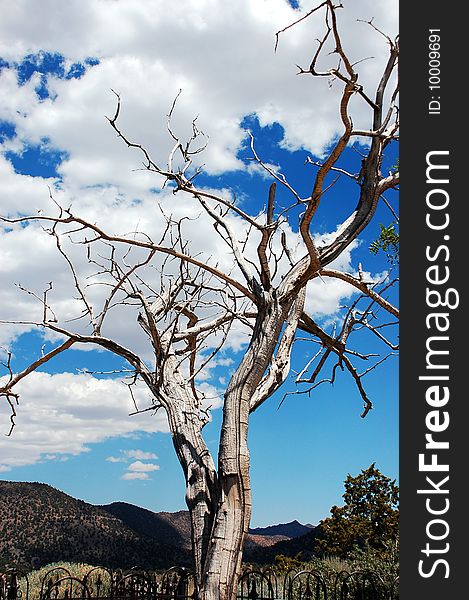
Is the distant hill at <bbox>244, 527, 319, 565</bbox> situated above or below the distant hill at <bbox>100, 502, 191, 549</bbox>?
below

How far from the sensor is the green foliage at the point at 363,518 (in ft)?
41.6

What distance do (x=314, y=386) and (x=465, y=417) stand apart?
10.2 ft

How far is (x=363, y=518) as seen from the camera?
516 inches

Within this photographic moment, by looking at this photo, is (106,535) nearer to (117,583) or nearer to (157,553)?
(157,553)

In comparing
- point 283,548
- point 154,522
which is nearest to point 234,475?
point 283,548

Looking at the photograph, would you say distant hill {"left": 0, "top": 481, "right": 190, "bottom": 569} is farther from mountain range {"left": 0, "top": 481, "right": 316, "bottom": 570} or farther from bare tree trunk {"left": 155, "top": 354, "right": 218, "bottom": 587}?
bare tree trunk {"left": 155, "top": 354, "right": 218, "bottom": 587}

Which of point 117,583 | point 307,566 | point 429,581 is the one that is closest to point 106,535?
point 307,566

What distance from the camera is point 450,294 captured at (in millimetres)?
4043

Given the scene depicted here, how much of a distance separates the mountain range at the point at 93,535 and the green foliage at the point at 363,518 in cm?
361

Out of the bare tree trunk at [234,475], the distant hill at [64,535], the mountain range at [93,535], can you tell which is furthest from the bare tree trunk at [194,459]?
the distant hill at [64,535]

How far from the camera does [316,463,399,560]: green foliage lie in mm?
12672

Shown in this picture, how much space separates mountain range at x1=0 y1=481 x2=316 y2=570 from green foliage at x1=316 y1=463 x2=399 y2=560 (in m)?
3.61

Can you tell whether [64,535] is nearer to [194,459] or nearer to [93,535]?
[93,535]

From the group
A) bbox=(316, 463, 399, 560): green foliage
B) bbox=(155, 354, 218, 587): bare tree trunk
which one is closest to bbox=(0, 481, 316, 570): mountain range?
bbox=(316, 463, 399, 560): green foliage
